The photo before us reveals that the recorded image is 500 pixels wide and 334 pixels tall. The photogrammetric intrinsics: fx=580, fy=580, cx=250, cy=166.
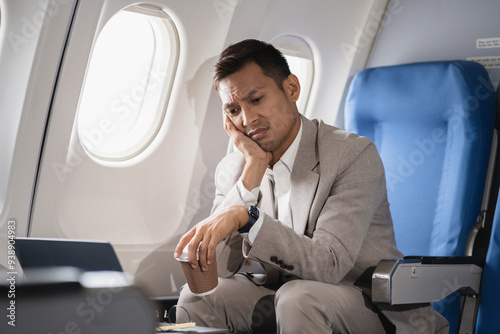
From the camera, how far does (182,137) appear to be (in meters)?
3.08

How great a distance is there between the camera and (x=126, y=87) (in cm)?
320

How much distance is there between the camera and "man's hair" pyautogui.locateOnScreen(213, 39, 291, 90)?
8.11 ft

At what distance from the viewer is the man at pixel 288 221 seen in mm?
1925

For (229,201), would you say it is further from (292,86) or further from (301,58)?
(301,58)

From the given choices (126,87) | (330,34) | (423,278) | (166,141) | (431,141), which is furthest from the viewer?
(330,34)

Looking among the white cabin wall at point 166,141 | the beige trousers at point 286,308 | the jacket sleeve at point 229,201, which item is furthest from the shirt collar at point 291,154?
the white cabin wall at point 166,141

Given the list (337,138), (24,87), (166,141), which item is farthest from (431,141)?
(24,87)

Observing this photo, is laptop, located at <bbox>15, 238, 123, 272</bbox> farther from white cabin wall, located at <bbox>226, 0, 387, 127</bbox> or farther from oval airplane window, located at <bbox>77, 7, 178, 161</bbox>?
white cabin wall, located at <bbox>226, 0, 387, 127</bbox>

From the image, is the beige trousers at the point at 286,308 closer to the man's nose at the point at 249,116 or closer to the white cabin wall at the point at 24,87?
the man's nose at the point at 249,116

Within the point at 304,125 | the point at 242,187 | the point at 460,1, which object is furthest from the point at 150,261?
the point at 460,1

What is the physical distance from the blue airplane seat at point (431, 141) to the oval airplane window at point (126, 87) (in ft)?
3.30

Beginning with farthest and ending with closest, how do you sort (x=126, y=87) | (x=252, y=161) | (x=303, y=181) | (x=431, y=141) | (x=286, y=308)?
(x=126, y=87) < (x=431, y=141) < (x=252, y=161) < (x=303, y=181) < (x=286, y=308)

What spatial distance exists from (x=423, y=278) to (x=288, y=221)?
551mm

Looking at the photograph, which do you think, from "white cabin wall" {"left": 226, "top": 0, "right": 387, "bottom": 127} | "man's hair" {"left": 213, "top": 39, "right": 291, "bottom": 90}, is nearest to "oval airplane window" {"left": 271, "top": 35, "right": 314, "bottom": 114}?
"white cabin wall" {"left": 226, "top": 0, "right": 387, "bottom": 127}
